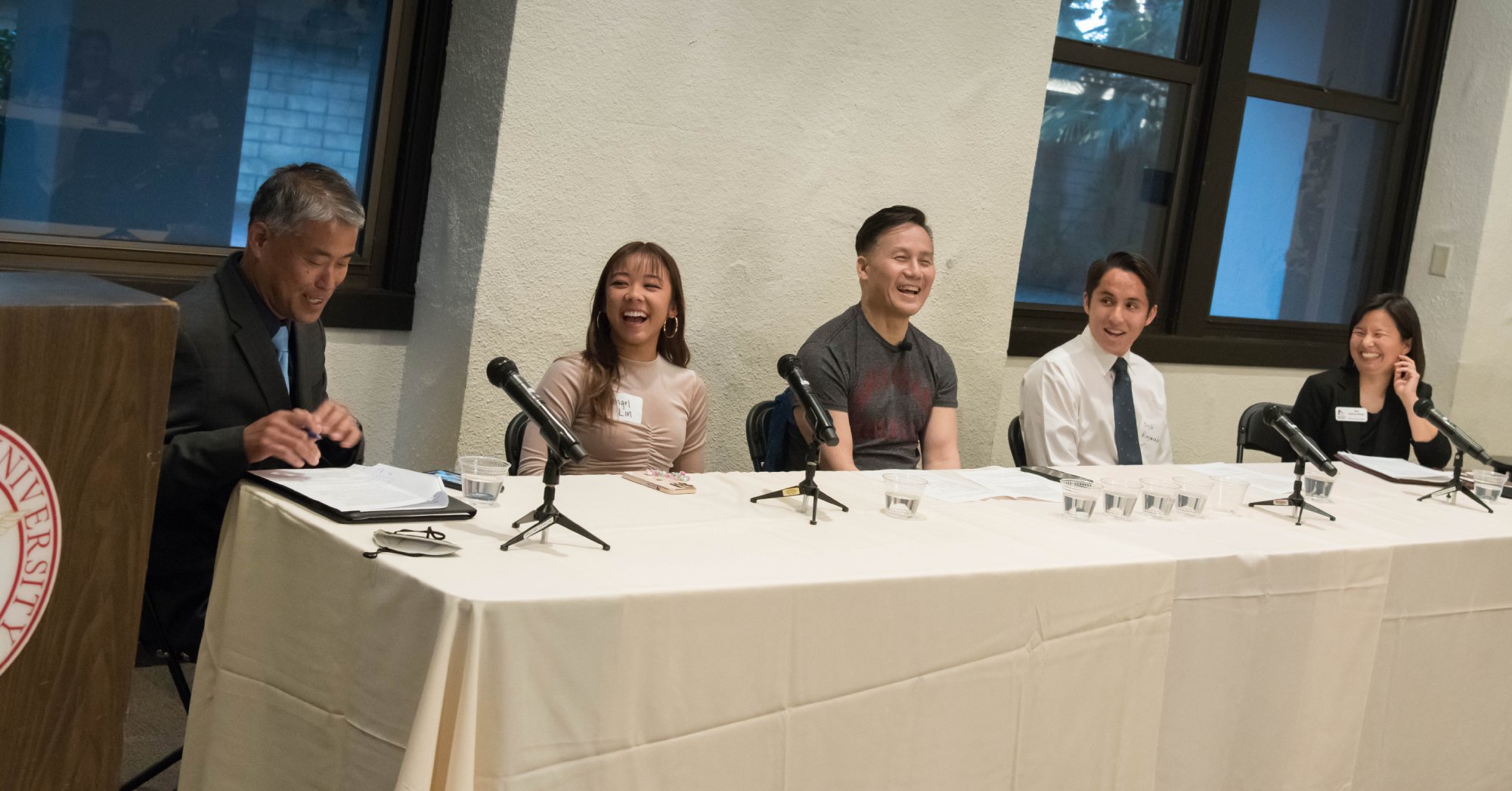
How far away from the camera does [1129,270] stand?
12.0ft

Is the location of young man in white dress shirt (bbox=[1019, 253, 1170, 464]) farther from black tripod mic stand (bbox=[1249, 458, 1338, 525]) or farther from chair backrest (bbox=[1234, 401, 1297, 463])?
black tripod mic stand (bbox=[1249, 458, 1338, 525])

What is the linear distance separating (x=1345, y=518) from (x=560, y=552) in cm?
176

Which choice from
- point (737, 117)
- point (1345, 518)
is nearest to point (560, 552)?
point (1345, 518)

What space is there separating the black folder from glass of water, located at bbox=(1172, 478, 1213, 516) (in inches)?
57.1

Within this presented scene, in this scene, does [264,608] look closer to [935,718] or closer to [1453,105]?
[935,718]

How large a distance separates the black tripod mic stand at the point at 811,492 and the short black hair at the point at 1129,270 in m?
1.66

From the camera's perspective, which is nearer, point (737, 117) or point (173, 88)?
point (173, 88)

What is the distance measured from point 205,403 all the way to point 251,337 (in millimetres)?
146

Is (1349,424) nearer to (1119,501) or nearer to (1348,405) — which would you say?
(1348,405)

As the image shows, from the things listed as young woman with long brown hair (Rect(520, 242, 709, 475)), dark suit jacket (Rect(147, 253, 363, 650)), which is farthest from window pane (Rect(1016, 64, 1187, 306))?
dark suit jacket (Rect(147, 253, 363, 650))

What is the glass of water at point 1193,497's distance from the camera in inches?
104

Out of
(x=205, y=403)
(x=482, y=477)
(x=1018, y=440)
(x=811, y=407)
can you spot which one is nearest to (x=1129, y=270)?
(x=1018, y=440)

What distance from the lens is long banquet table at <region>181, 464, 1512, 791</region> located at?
1639 mm

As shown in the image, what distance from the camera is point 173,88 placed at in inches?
124
